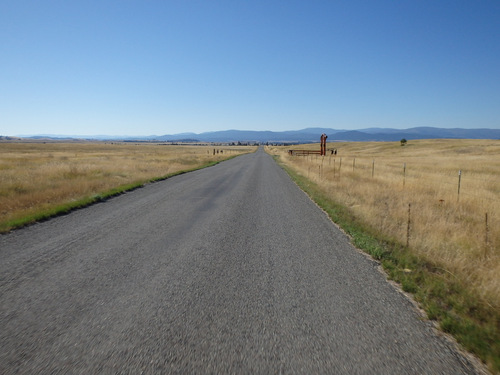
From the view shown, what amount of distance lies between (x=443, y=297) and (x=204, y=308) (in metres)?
3.38

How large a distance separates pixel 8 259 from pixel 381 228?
840 centimetres

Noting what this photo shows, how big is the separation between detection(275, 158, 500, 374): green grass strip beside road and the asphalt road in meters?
0.23

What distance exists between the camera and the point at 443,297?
4512mm

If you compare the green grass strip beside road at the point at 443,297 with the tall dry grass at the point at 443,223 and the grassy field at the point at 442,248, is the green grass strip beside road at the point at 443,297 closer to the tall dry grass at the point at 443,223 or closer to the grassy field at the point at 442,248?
the grassy field at the point at 442,248

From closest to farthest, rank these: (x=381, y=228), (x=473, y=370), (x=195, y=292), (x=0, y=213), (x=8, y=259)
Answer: (x=473, y=370)
(x=195, y=292)
(x=8, y=259)
(x=381, y=228)
(x=0, y=213)

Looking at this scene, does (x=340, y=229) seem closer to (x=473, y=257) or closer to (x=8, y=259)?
(x=473, y=257)

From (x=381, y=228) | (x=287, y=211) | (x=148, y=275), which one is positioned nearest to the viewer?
(x=148, y=275)

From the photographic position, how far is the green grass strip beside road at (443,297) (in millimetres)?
3433

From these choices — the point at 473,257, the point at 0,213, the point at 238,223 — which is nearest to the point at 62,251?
the point at 238,223

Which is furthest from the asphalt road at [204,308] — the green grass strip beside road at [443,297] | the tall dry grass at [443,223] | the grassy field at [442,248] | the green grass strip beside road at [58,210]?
the tall dry grass at [443,223]

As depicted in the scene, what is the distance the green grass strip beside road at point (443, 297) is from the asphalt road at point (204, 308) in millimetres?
227

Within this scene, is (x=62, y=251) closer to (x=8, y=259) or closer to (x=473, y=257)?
(x=8, y=259)

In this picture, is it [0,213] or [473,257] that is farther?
[0,213]

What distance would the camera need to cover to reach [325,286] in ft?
15.9
